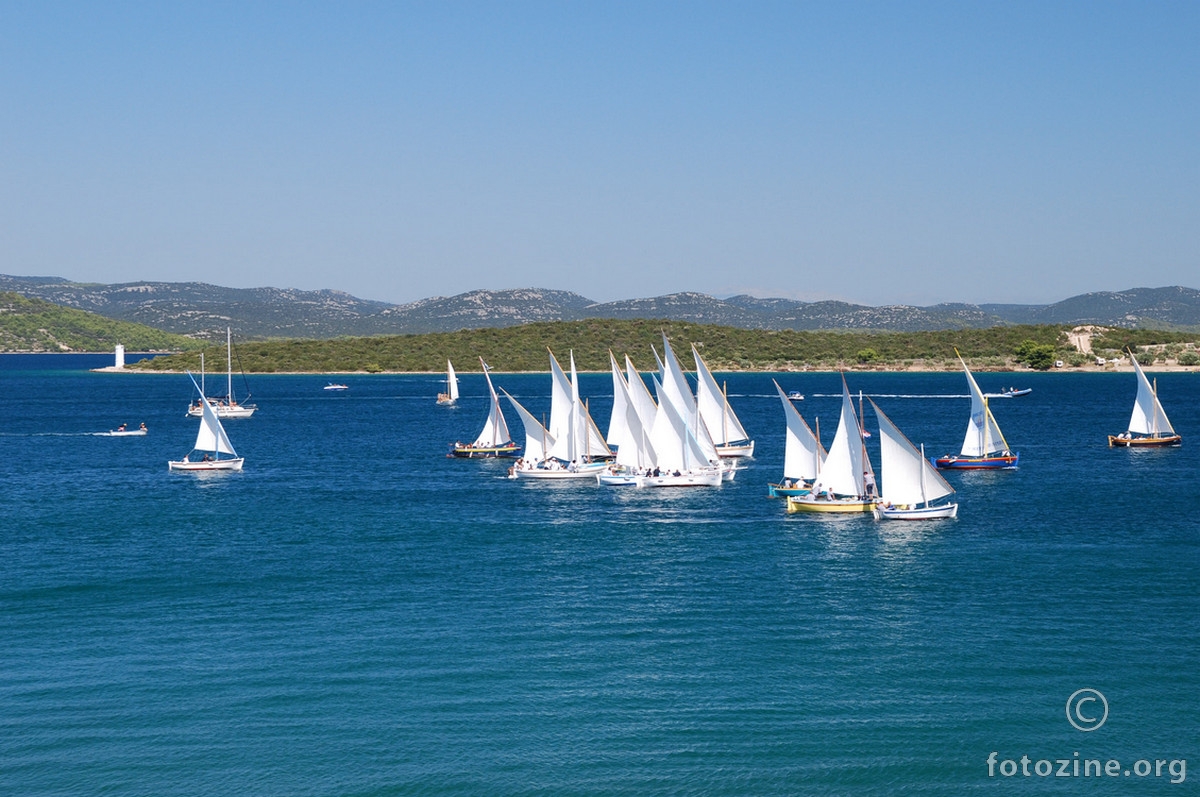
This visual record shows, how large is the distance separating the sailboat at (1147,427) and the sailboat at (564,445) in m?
43.5

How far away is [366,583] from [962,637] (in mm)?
22375

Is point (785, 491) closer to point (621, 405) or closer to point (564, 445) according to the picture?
point (621, 405)

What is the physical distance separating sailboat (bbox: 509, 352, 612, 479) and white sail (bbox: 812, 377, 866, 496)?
70.1ft

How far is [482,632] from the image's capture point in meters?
40.7

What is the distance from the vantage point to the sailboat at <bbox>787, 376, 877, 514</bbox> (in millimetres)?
62406

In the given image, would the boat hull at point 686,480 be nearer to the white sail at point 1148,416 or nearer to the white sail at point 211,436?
the white sail at point 211,436

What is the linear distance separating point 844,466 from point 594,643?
27.1 meters

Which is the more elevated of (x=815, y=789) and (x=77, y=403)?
(x=77, y=403)

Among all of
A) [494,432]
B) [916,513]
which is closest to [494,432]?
[494,432]

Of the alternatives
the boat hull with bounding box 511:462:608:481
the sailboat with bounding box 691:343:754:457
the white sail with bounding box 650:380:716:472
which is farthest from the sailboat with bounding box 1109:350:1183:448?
the boat hull with bounding box 511:462:608:481

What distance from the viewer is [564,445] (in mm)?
84188

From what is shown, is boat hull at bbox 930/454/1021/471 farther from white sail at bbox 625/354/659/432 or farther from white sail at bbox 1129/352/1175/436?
white sail at bbox 625/354/659/432

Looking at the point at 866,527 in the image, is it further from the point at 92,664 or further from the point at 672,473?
the point at 92,664

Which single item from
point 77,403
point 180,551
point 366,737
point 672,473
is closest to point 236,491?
point 180,551
